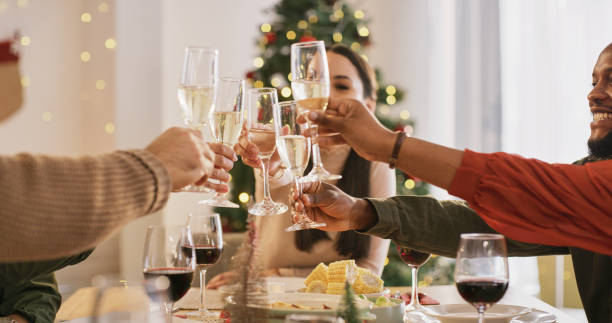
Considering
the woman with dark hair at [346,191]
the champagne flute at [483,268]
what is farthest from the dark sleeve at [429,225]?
the woman with dark hair at [346,191]

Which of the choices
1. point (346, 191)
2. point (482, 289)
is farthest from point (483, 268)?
point (346, 191)

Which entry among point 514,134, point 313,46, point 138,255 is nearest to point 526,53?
point 514,134

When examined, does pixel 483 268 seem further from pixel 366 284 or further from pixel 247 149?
pixel 247 149

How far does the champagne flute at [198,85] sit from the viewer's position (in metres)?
1.29

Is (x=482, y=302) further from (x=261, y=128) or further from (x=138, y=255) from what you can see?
(x=138, y=255)

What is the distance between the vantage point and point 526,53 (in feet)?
13.0

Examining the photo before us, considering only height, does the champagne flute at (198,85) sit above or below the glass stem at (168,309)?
above

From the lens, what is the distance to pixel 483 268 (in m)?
1.11

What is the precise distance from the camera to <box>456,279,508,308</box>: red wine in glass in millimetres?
1104

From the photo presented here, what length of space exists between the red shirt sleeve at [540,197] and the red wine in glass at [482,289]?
233mm

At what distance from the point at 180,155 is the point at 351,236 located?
4.46 feet

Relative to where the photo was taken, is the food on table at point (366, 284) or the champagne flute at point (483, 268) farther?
the food on table at point (366, 284)

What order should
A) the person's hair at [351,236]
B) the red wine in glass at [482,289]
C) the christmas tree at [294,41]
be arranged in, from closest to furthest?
the red wine in glass at [482,289]
the person's hair at [351,236]
the christmas tree at [294,41]

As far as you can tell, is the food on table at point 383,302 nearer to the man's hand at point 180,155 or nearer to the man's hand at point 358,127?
the man's hand at point 358,127
